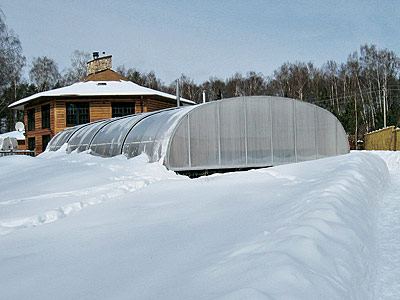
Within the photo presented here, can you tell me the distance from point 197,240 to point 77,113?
19.8 meters

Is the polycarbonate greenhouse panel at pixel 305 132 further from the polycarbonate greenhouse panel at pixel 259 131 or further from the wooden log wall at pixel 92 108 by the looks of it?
the wooden log wall at pixel 92 108

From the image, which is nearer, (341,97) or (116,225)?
(116,225)

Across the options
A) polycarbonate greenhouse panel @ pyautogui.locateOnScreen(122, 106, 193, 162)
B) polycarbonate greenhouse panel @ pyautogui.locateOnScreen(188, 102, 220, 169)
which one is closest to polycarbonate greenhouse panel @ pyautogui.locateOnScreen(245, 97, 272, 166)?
polycarbonate greenhouse panel @ pyautogui.locateOnScreen(188, 102, 220, 169)

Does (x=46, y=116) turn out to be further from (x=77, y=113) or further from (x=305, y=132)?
(x=305, y=132)

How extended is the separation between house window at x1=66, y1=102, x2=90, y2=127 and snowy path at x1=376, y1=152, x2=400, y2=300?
1833 cm

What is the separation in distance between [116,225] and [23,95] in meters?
43.8

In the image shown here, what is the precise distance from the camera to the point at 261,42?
→ 1041 inches

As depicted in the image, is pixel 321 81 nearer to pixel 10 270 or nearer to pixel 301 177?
pixel 301 177

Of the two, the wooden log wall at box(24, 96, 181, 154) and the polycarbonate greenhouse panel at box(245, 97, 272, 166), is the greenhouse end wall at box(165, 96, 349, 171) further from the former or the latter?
the wooden log wall at box(24, 96, 181, 154)

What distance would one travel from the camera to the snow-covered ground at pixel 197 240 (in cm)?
288

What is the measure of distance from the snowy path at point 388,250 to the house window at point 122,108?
17.3 metres

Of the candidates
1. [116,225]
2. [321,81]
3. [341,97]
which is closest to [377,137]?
[341,97]

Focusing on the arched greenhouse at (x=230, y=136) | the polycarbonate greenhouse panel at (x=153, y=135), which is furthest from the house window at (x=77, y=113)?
the polycarbonate greenhouse panel at (x=153, y=135)

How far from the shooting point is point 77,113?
72.7 feet
